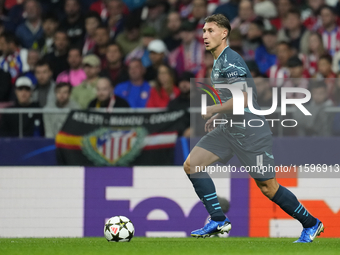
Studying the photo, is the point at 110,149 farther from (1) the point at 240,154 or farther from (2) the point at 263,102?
(1) the point at 240,154

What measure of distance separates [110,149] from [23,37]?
4.02 m

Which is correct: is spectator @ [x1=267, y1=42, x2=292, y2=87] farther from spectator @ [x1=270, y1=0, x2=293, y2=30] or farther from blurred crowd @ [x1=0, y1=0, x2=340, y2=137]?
spectator @ [x1=270, y1=0, x2=293, y2=30]

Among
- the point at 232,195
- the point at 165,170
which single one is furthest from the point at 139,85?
the point at 232,195

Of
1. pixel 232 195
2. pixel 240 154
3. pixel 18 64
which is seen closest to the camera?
pixel 240 154

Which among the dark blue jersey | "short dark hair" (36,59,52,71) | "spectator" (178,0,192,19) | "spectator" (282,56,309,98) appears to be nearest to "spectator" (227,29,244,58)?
"spectator" (282,56,309,98)

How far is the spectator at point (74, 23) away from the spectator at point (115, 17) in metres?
0.52

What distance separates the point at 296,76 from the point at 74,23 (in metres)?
4.59

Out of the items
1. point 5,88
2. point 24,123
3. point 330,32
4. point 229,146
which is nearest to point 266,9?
point 330,32

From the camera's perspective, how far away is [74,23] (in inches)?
489

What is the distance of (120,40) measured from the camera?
39.2ft

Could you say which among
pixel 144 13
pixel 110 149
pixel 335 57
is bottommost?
pixel 110 149

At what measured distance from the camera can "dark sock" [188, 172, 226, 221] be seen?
668 cm

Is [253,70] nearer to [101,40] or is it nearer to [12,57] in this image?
[101,40]

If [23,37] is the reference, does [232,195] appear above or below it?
below
